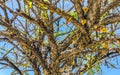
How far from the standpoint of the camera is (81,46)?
195 inches

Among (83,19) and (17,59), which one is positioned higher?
(83,19)

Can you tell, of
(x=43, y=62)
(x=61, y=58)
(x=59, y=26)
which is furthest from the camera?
(x=59, y=26)

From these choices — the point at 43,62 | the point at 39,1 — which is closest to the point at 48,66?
the point at 43,62

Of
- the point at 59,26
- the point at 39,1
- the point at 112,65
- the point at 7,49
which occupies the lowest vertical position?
the point at 112,65

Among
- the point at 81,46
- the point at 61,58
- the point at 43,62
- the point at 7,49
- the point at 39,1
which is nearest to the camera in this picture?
the point at 39,1

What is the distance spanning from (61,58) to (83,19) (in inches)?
60.5

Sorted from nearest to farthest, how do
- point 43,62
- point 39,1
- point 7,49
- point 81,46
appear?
point 39,1 → point 81,46 → point 43,62 → point 7,49

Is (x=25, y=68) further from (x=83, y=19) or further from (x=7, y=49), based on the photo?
(x=83, y=19)

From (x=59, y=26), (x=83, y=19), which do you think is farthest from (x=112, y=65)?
(x=83, y=19)

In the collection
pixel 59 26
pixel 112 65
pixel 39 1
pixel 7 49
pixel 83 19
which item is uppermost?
pixel 39 1

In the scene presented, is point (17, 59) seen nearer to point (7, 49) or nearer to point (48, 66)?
point (7, 49)

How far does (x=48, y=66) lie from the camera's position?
628 centimetres

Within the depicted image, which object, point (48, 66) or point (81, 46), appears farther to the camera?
point (48, 66)

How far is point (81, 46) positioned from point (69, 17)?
2.98 feet
